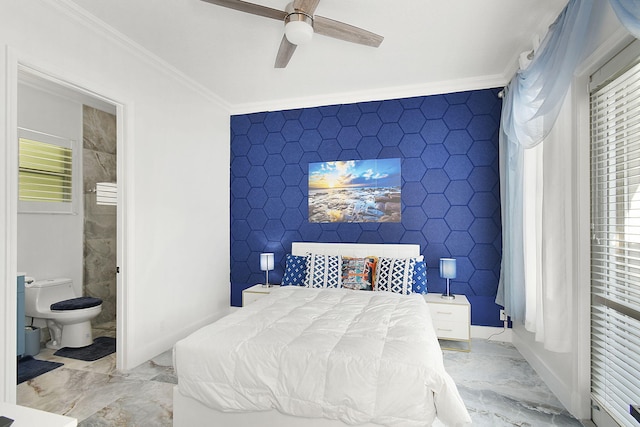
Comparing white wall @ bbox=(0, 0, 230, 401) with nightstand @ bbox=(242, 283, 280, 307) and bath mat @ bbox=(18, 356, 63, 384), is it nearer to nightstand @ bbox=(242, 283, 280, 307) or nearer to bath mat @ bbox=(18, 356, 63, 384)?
nightstand @ bbox=(242, 283, 280, 307)

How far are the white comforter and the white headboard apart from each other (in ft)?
5.30

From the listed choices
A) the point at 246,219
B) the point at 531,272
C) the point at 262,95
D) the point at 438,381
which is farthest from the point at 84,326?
the point at 531,272

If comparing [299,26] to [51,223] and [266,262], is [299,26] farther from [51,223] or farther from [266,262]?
[51,223]

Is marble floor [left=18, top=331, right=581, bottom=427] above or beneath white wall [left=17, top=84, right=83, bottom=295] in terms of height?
beneath

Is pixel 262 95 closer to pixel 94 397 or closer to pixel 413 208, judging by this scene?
pixel 413 208

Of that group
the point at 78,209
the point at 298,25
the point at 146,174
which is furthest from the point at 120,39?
the point at 78,209

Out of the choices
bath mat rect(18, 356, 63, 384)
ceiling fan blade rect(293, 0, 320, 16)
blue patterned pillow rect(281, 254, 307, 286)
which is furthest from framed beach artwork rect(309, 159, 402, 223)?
bath mat rect(18, 356, 63, 384)

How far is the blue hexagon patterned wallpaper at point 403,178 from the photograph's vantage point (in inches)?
149

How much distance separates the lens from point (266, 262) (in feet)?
13.7

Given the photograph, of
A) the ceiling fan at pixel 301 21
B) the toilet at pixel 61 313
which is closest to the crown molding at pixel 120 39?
the ceiling fan at pixel 301 21

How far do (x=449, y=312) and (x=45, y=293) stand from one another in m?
4.11

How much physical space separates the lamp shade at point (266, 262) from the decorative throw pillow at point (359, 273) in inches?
37.0

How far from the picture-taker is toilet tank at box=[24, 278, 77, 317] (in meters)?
3.49

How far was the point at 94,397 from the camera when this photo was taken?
2537 millimetres
